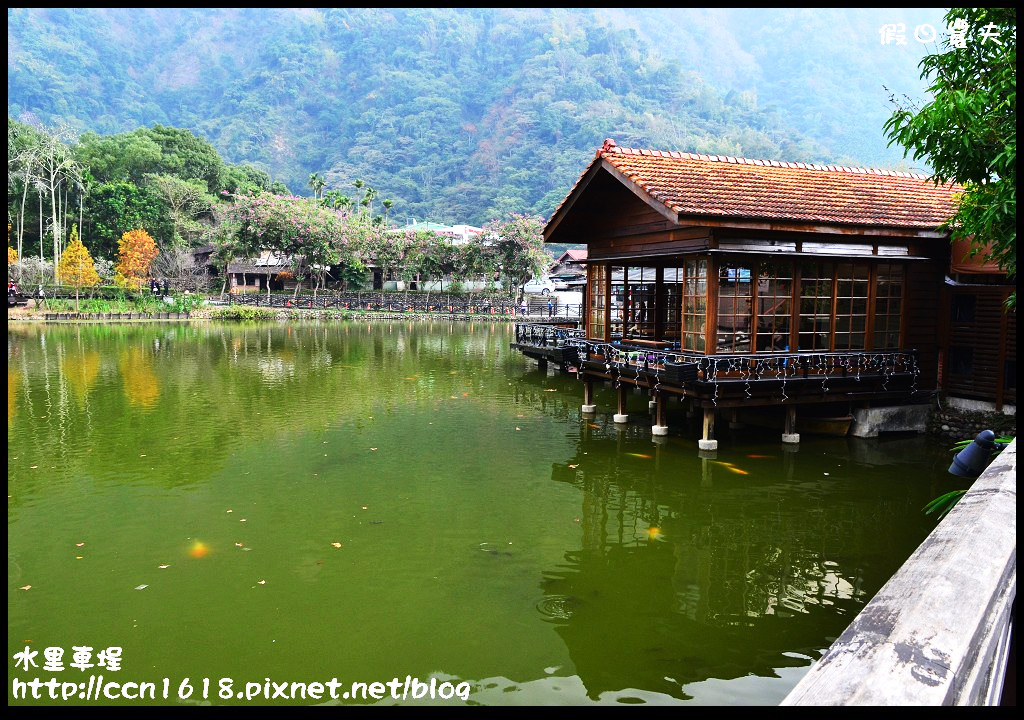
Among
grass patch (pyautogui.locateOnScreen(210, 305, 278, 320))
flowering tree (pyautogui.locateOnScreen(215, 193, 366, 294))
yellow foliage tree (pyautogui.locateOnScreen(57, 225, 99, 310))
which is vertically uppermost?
flowering tree (pyautogui.locateOnScreen(215, 193, 366, 294))

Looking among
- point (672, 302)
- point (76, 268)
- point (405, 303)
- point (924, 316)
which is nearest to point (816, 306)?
point (924, 316)

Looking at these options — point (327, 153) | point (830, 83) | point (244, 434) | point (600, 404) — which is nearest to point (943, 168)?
point (600, 404)

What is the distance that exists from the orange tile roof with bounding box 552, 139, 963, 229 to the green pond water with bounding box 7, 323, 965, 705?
12.1 feet

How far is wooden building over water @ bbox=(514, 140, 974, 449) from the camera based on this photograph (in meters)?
11.5

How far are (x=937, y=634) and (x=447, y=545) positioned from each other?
→ 6019mm

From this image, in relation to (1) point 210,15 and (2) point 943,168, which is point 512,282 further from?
(1) point 210,15

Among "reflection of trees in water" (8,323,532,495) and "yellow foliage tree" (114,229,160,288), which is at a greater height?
"yellow foliage tree" (114,229,160,288)

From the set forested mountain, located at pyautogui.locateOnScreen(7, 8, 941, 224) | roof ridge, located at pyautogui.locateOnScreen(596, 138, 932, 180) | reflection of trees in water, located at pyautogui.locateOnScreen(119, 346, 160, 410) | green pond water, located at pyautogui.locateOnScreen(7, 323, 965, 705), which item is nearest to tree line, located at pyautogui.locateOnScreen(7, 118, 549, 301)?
reflection of trees in water, located at pyautogui.locateOnScreen(119, 346, 160, 410)

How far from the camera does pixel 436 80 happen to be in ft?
435

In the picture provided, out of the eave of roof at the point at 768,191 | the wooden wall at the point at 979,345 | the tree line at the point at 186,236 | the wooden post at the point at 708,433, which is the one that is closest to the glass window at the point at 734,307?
the eave of roof at the point at 768,191

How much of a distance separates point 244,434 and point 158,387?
6.11 m

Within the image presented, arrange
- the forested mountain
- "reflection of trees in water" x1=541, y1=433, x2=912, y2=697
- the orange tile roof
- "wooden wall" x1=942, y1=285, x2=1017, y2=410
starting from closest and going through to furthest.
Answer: "reflection of trees in water" x1=541, y1=433, x2=912, y2=697, the orange tile roof, "wooden wall" x1=942, y1=285, x2=1017, y2=410, the forested mountain

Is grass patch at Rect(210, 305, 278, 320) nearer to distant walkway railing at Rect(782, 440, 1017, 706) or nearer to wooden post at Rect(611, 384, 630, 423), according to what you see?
wooden post at Rect(611, 384, 630, 423)

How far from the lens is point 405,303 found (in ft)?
168
